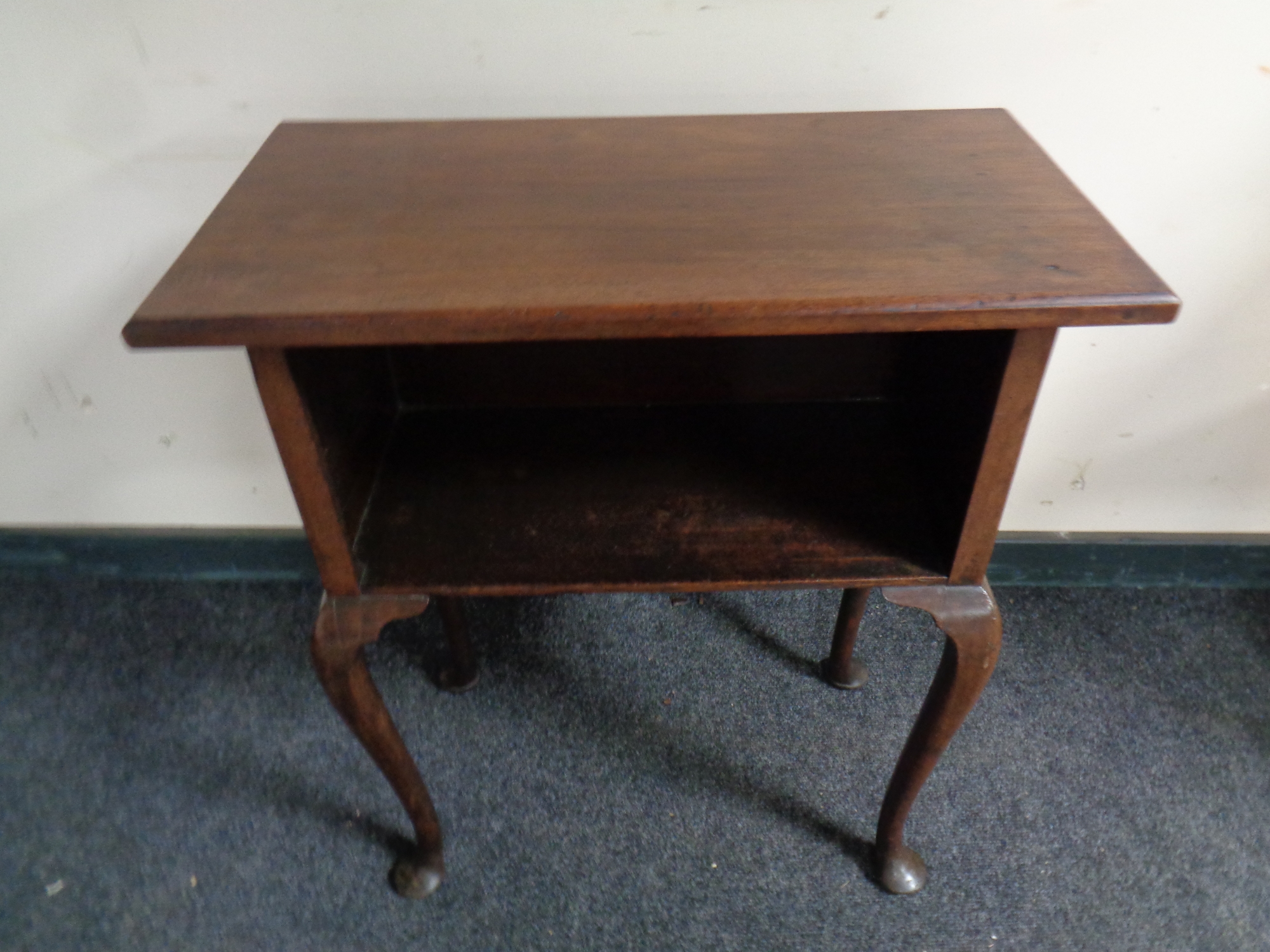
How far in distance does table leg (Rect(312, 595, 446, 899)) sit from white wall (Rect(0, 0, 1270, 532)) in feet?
1.68

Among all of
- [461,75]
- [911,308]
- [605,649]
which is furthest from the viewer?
[605,649]

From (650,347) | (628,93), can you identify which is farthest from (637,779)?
(628,93)

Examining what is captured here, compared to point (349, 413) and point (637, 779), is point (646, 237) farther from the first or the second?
point (637, 779)

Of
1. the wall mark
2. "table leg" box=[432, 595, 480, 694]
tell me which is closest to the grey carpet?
"table leg" box=[432, 595, 480, 694]

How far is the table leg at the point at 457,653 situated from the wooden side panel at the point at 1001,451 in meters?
0.60

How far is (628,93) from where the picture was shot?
882 millimetres

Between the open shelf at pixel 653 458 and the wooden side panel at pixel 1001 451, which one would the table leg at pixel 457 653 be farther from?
the wooden side panel at pixel 1001 451

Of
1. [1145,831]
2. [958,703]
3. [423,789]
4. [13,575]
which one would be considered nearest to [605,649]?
[423,789]

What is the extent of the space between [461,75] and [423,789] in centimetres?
72

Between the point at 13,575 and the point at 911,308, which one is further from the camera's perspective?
the point at 13,575

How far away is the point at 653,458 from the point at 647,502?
0.07 metres

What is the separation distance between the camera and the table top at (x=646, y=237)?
523 millimetres

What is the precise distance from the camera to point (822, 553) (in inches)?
27.7

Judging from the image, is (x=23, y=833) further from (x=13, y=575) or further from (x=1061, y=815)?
(x=1061, y=815)
